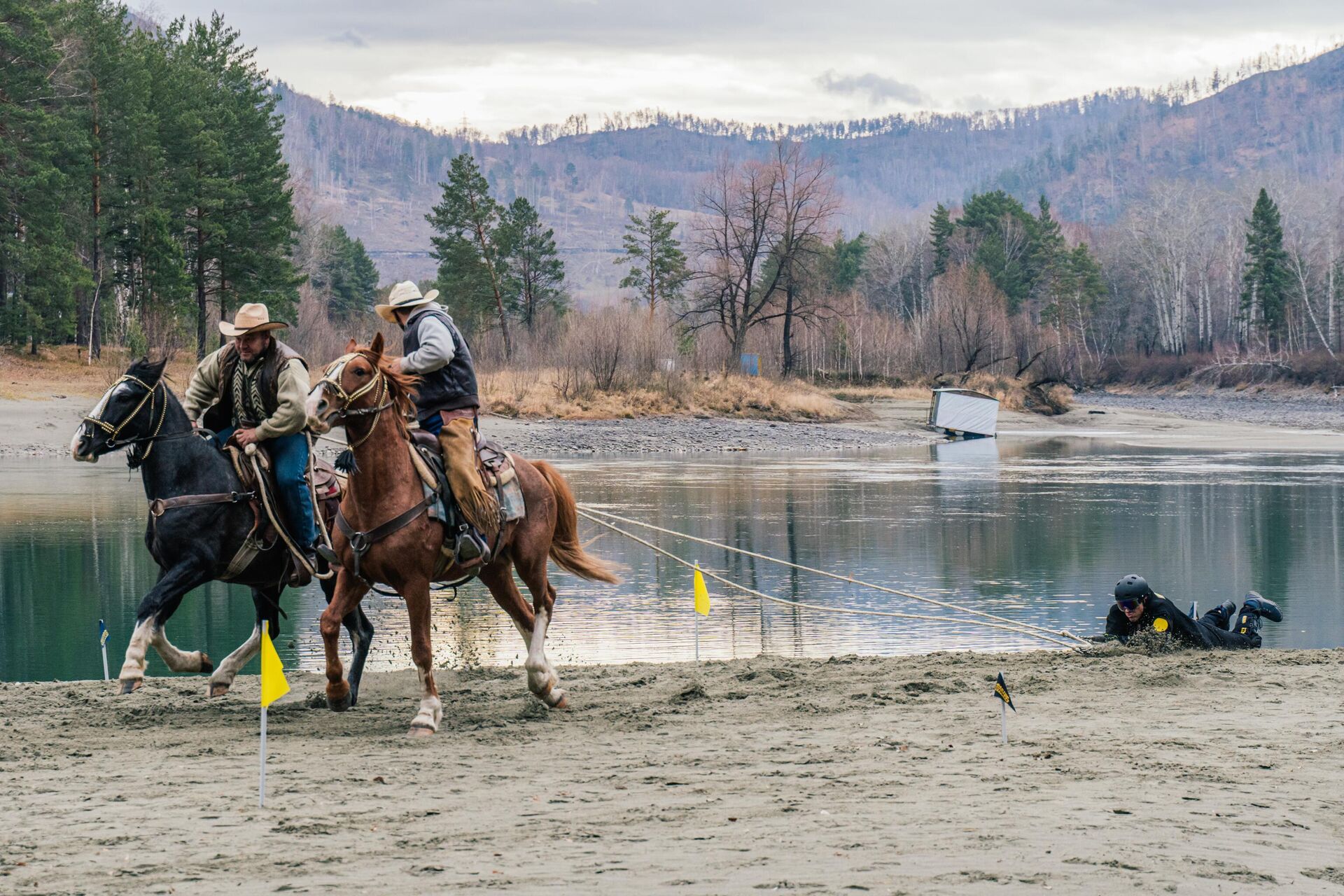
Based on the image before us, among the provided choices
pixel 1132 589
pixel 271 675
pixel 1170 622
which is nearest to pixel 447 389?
pixel 271 675

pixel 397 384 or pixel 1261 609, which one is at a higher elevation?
pixel 397 384

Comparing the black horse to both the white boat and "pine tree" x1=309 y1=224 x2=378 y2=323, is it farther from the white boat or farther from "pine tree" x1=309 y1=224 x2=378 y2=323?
"pine tree" x1=309 y1=224 x2=378 y2=323

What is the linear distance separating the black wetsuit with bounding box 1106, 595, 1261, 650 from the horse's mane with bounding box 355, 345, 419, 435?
6.11m

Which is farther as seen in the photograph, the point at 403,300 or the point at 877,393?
the point at 877,393

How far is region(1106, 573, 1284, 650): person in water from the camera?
37.5ft

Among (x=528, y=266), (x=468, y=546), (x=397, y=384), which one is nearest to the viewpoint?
(x=397, y=384)

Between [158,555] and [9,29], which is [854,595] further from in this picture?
[9,29]

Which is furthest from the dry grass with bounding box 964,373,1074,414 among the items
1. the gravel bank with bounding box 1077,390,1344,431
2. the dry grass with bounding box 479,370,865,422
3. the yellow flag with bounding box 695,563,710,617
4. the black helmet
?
the yellow flag with bounding box 695,563,710,617

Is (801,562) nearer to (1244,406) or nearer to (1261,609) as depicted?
(1261,609)

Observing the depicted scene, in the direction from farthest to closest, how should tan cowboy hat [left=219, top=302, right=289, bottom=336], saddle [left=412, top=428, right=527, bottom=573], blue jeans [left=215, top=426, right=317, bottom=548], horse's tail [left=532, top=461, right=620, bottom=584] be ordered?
horse's tail [left=532, top=461, right=620, bottom=584] → blue jeans [left=215, top=426, right=317, bottom=548] → tan cowboy hat [left=219, top=302, right=289, bottom=336] → saddle [left=412, top=428, right=527, bottom=573]

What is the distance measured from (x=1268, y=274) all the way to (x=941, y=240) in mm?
24614

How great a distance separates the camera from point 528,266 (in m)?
87.8

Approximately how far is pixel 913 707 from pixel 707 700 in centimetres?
139

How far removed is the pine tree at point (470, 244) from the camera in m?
79.9
